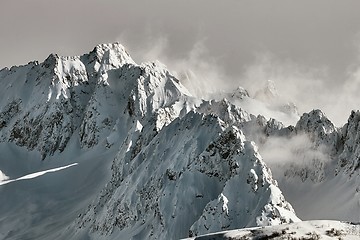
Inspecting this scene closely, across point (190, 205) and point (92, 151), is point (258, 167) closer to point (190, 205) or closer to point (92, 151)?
point (190, 205)

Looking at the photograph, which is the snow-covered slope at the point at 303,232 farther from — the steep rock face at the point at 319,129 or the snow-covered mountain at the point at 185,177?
the steep rock face at the point at 319,129

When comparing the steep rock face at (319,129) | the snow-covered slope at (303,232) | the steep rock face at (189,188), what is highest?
the steep rock face at (319,129)

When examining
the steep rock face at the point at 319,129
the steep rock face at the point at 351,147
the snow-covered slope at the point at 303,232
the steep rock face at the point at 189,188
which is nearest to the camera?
the snow-covered slope at the point at 303,232

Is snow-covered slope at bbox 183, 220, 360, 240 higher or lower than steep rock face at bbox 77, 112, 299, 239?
lower

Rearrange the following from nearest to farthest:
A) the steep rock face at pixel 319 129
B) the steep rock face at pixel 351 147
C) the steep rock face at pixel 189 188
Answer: the steep rock face at pixel 189 188 < the steep rock face at pixel 351 147 < the steep rock face at pixel 319 129

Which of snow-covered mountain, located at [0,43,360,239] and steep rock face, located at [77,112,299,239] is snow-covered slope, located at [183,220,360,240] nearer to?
steep rock face, located at [77,112,299,239]

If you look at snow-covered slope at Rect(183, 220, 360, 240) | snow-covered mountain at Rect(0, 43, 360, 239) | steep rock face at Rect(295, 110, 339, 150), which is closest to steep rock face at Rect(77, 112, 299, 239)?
snow-covered mountain at Rect(0, 43, 360, 239)

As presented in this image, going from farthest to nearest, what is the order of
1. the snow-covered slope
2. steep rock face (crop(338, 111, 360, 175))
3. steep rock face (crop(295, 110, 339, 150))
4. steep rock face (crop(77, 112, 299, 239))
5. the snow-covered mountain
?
steep rock face (crop(295, 110, 339, 150)), steep rock face (crop(338, 111, 360, 175)), the snow-covered mountain, steep rock face (crop(77, 112, 299, 239)), the snow-covered slope

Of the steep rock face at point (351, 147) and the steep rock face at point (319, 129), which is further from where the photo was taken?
the steep rock face at point (319, 129)

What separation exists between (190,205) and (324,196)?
2665 cm

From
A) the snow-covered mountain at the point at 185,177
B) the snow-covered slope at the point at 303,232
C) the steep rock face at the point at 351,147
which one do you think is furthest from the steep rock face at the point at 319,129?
the snow-covered slope at the point at 303,232

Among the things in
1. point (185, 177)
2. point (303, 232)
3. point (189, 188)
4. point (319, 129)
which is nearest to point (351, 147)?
point (319, 129)

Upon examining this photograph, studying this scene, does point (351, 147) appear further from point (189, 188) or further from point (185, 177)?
point (189, 188)

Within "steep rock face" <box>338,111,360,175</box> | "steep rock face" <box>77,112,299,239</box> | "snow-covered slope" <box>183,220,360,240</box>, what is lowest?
"snow-covered slope" <box>183,220,360,240</box>
